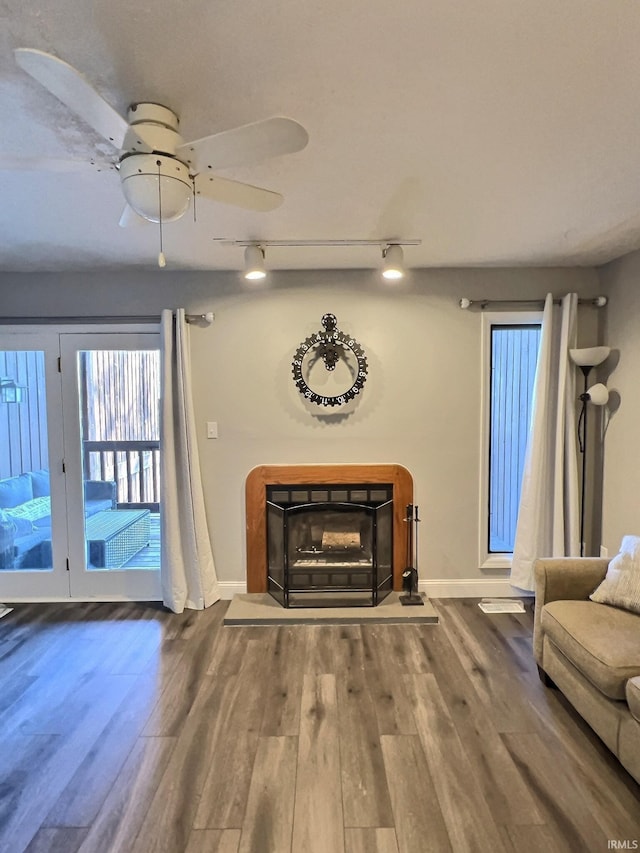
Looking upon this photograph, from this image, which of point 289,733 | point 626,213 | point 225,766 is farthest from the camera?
point 626,213

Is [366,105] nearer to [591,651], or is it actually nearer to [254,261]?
[254,261]

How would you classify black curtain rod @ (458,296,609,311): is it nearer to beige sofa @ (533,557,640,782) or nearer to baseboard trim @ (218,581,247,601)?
beige sofa @ (533,557,640,782)

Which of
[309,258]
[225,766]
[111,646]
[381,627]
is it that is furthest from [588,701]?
[309,258]

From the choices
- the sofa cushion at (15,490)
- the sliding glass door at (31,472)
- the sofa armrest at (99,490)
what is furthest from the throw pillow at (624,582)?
the sofa cushion at (15,490)

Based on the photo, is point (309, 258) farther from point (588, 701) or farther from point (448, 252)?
point (588, 701)

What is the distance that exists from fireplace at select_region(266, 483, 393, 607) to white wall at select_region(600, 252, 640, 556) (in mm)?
1547

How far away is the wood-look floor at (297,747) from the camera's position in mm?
1602

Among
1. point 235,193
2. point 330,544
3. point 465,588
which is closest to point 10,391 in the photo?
point 330,544

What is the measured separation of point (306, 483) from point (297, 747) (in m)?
1.73

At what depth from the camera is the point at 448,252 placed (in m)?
3.01

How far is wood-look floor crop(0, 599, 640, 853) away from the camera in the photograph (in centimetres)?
160

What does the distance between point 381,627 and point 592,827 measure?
1542 millimetres

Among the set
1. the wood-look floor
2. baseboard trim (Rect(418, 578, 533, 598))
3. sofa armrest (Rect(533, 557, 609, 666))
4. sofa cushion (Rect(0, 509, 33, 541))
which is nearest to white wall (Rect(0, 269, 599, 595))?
baseboard trim (Rect(418, 578, 533, 598))

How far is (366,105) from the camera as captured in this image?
4.90 feet
